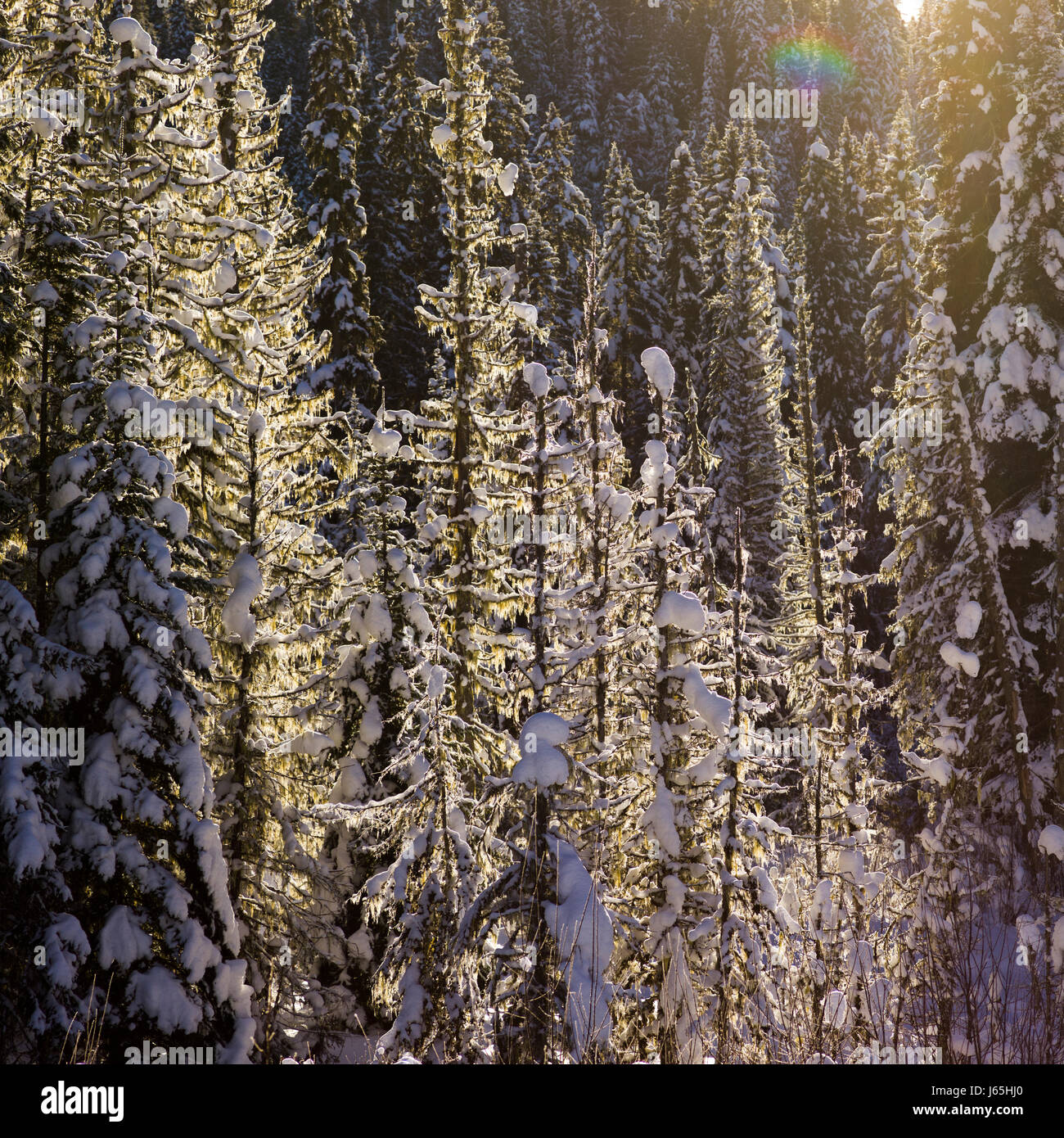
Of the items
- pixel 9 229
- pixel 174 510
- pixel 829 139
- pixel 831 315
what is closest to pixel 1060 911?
pixel 174 510

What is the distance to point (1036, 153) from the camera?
632 inches

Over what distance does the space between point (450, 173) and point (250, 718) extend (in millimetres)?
12298

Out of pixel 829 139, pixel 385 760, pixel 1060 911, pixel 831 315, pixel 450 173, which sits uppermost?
pixel 829 139

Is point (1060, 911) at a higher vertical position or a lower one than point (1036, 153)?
lower

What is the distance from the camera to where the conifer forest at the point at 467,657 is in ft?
29.5

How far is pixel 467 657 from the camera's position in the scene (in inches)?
680

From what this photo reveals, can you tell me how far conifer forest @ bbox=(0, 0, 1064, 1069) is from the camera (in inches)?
353

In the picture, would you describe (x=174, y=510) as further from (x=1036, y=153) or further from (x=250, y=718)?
A: (x=1036, y=153)

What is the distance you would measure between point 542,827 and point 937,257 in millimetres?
14701

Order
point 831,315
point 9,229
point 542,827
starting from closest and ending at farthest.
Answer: point 542,827
point 9,229
point 831,315

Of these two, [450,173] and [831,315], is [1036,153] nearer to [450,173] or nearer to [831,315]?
[450,173]
